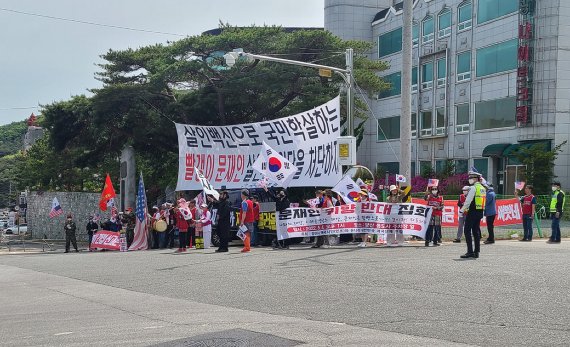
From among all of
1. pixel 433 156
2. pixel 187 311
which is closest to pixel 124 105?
pixel 433 156

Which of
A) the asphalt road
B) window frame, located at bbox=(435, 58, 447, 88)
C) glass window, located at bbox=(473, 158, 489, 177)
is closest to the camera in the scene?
the asphalt road

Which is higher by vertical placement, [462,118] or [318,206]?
[462,118]

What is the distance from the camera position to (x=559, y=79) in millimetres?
36688

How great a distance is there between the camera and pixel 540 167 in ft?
116

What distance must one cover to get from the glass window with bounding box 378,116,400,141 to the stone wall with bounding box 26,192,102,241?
73.7ft

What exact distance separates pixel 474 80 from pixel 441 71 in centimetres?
403

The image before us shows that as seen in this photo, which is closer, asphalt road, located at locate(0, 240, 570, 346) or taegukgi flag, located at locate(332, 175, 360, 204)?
asphalt road, located at locate(0, 240, 570, 346)

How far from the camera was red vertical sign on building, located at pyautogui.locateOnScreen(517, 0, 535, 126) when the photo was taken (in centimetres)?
3731

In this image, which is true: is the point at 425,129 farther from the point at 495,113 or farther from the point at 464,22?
the point at 464,22

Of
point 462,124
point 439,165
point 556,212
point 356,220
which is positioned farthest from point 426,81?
point 356,220

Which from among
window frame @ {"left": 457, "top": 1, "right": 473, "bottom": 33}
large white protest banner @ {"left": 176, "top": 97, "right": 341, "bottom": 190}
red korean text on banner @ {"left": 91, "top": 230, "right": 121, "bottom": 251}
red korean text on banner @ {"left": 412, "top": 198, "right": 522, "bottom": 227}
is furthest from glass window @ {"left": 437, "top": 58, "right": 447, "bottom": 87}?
red korean text on banner @ {"left": 91, "top": 230, "right": 121, "bottom": 251}

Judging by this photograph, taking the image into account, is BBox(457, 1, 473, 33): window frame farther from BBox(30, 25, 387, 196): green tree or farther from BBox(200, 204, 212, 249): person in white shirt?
BBox(200, 204, 212, 249): person in white shirt

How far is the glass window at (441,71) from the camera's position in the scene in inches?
1810

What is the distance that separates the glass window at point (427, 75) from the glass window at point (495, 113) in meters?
5.54
